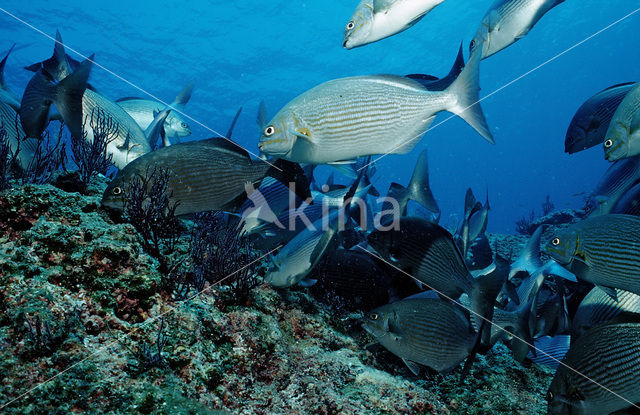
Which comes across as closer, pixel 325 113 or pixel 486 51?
pixel 325 113

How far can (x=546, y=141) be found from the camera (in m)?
121

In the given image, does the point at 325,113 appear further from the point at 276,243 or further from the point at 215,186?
the point at 276,243

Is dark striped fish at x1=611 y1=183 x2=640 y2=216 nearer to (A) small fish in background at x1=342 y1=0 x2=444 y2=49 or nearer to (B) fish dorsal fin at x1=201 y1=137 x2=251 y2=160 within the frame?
(A) small fish in background at x1=342 y1=0 x2=444 y2=49

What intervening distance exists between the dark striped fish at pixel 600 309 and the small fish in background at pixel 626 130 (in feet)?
4.35

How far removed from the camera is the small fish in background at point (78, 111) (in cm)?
260

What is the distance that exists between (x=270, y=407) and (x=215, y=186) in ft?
5.29

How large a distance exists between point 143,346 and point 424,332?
75.6 inches

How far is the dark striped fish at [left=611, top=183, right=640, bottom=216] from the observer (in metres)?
3.64

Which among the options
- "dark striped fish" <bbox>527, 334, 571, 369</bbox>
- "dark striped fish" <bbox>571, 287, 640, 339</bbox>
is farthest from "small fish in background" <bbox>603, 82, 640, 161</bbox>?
"dark striped fish" <bbox>527, 334, 571, 369</bbox>

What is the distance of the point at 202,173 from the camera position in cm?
260

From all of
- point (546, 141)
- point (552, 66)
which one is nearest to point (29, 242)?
point (552, 66)

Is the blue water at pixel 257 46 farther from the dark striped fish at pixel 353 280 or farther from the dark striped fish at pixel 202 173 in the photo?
the dark striped fish at pixel 202 173

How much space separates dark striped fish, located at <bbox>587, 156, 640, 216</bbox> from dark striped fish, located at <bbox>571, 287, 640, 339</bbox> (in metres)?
1.16

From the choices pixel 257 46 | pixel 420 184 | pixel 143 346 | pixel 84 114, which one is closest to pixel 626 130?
pixel 420 184
